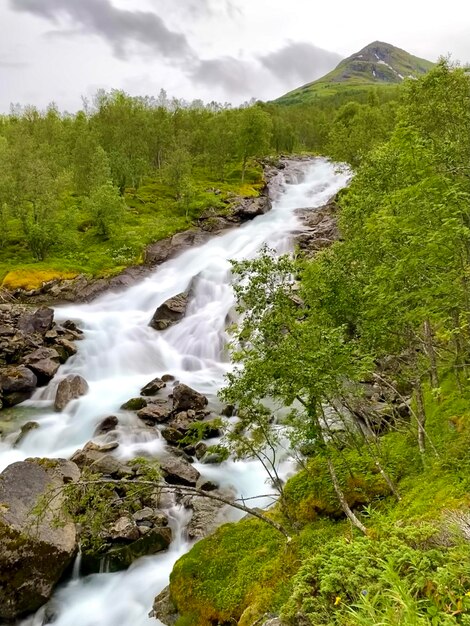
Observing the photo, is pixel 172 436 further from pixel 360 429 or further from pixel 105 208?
pixel 105 208

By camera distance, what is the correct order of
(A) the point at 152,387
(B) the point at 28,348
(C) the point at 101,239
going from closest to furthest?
(A) the point at 152,387 → (B) the point at 28,348 → (C) the point at 101,239

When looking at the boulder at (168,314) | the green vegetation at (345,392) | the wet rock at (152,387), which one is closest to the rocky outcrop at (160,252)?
the boulder at (168,314)

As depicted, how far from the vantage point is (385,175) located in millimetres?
15250

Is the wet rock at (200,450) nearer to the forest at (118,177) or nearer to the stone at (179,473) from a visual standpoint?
the stone at (179,473)

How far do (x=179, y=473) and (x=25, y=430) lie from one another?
30.3 ft

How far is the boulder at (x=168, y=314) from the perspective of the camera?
120 ft

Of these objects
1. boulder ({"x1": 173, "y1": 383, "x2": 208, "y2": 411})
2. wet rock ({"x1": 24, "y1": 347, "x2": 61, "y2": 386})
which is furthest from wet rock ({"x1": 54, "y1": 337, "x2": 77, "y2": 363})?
boulder ({"x1": 173, "y1": 383, "x2": 208, "y2": 411})

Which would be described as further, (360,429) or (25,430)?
(25,430)

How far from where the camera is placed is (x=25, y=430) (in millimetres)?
22703

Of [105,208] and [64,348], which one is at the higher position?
[105,208]

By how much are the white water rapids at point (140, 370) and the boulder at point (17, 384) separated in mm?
680

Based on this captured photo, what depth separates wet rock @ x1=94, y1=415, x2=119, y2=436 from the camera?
22.7 m

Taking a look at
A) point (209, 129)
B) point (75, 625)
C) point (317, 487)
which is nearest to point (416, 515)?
point (317, 487)

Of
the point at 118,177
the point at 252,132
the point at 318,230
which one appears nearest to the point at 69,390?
the point at 318,230
